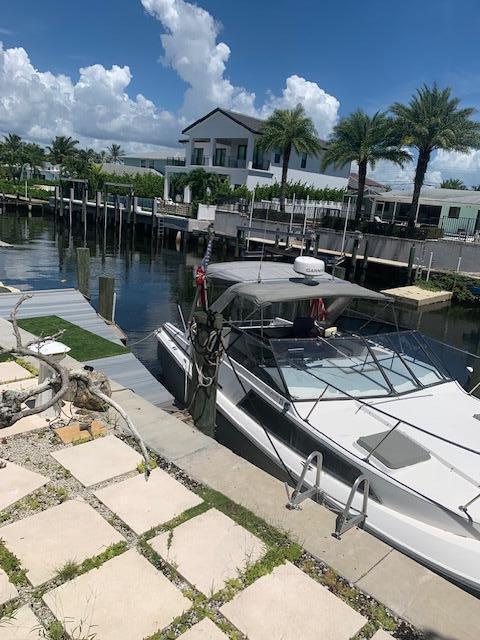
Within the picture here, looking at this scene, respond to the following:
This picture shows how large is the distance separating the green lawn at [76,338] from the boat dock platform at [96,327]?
8.4 inches

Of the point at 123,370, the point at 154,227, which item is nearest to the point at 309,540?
the point at 123,370

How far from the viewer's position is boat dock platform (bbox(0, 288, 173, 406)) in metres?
8.52

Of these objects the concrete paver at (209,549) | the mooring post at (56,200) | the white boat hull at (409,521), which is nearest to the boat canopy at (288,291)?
the white boat hull at (409,521)

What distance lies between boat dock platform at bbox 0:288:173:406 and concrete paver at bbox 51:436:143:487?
3.17 m

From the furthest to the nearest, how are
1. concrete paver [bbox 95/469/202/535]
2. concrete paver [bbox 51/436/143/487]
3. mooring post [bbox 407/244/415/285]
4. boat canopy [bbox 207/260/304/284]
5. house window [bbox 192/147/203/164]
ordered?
1. house window [bbox 192/147/203/164]
2. mooring post [bbox 407/244/415/285]
3. boat canopy [bbox 207/260/304/284]
4. concrete paver [bbox 51/436/143/487]
5. concrete paver [bbox 95/469/202/535]

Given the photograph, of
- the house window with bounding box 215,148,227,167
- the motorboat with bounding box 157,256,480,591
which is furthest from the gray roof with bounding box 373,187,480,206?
the motorboat with bounding box 157,256,480,591

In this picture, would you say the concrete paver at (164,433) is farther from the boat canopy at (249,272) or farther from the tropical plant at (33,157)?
the tropical plant at (33,157)

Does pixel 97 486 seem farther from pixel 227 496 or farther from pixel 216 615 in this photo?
pixel 216 615

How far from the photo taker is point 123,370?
351 inches

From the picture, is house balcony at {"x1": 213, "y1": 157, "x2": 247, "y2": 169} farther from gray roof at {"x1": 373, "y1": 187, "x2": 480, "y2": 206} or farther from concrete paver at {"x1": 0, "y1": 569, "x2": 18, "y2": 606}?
concrete paver at {"x1": 0, "y1": 569, "x2": 18, "y2": 606}

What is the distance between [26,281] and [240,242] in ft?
61.3

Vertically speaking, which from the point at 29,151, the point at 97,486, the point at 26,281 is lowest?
the point at 26,281

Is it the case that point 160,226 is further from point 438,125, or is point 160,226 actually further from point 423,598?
point 423,598

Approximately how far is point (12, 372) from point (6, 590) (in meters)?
4.26
